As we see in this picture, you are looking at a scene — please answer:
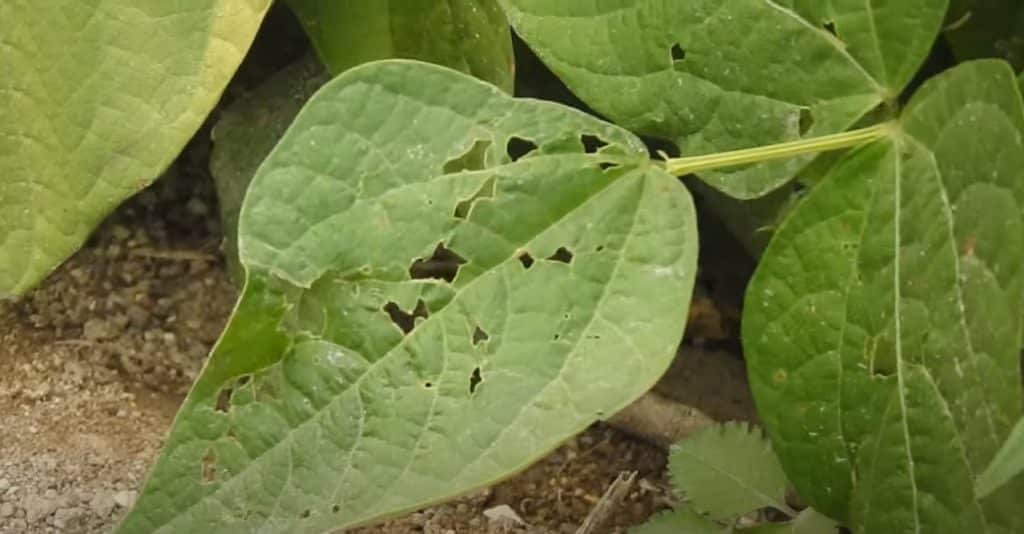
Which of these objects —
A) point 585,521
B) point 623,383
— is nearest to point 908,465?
point 623,383

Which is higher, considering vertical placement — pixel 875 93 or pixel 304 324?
pixel 875 93

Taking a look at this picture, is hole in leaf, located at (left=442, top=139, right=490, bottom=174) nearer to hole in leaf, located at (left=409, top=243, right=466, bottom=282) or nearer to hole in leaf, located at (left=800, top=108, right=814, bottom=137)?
hole in leaf, located at (left=409, top=243, right=466, bottom=282)

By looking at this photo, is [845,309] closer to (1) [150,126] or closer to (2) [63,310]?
(1) [150,126]

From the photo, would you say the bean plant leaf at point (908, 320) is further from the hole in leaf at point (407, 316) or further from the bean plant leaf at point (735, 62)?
the hole in leaf at point (407, 316)

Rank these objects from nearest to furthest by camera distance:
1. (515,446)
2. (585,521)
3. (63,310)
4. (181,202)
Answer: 1. (515,446)
2. (585,521)
3. (63,310)
4. (181,202)

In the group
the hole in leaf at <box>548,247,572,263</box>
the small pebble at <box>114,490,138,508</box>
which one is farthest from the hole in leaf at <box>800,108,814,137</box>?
the small pebble at <box>114,490,138,508</box>

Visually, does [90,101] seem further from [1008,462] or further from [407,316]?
[1008,462]

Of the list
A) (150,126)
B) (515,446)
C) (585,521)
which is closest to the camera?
(515,446)

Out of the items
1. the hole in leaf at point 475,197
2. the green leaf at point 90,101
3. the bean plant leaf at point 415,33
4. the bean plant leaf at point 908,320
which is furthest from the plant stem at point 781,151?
the green leaf at point 90,101

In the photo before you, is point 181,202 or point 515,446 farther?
point 181,202
